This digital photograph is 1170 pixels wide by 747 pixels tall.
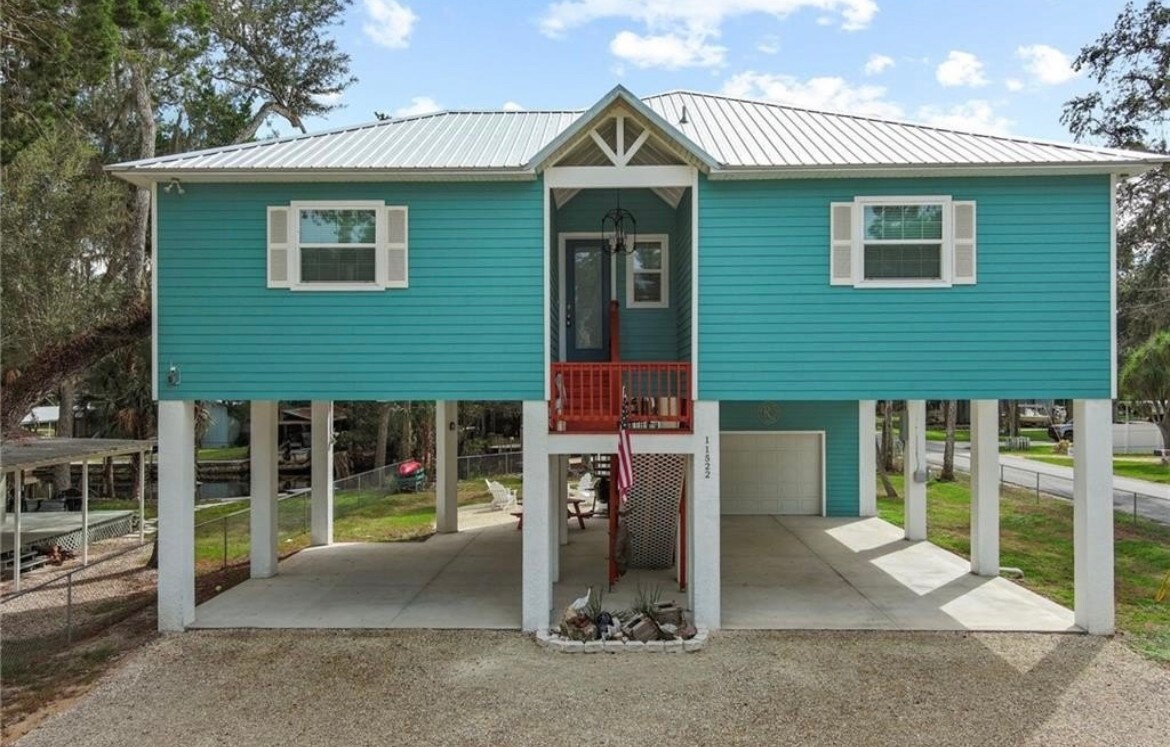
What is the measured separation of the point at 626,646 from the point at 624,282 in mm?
5857

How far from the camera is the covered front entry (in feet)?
29.6

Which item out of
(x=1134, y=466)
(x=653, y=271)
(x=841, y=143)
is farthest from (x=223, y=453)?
(x=1134, y=466)

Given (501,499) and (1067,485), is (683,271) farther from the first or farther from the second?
(1067,485)

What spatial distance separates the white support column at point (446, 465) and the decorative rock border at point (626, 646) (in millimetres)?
7216

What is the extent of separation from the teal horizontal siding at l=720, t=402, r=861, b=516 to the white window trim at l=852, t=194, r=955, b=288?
820cm

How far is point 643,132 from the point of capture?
8.88m

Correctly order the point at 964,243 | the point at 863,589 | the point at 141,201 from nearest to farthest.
Answer: 1. the point at 964,243
2. the point at 863,589
3. the point at 141,201

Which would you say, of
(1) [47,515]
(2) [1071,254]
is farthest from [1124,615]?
(1) [47,515]

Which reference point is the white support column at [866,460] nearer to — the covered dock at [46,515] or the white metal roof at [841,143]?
the white metal roof at [841,143]

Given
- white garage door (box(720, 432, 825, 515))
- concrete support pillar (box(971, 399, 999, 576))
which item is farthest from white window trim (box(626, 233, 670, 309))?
white garage door (box(720, 432, 825, 515))

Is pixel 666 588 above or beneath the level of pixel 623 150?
beneath

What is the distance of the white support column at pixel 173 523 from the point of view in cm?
891

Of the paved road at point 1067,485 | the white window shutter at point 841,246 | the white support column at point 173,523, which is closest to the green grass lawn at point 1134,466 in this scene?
the paved road at point 1067,485

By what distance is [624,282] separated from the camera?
38.4ft
